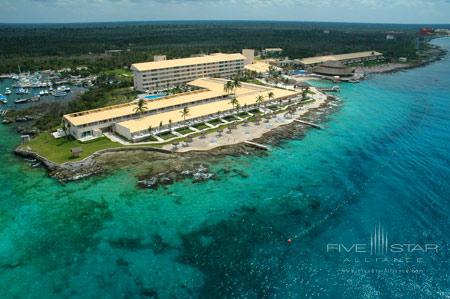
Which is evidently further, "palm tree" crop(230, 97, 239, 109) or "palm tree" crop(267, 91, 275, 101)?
"palm tree" crop(267, 91, 275, 101)

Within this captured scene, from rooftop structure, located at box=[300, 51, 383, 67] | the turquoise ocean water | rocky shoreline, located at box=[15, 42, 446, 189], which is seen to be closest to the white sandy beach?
rocky shoreline, located at box=[15, 42, 446, 189]

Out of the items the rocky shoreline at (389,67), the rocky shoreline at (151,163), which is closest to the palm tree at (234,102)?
the rocky shoreline at (151,163)

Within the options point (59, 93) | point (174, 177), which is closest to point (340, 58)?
point (59, 93)

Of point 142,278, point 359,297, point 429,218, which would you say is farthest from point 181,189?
point 429,218

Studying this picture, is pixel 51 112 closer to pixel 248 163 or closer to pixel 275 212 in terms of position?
pixel 248 163

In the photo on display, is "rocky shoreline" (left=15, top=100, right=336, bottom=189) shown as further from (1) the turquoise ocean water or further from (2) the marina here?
(2) the marina
